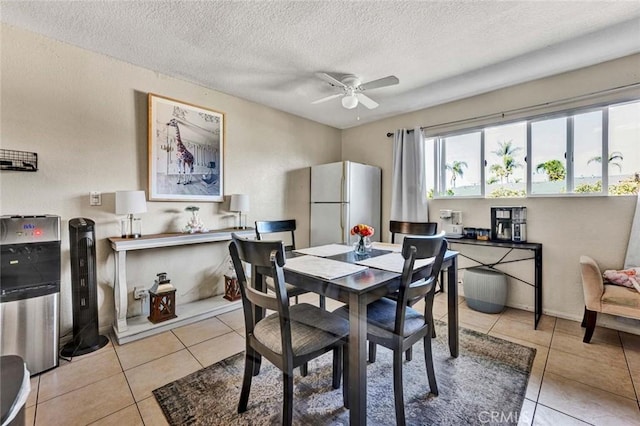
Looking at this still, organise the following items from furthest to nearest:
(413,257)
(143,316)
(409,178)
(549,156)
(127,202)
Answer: (409,178) < (549,156) < (143,316) < (127,202) < (413,257)

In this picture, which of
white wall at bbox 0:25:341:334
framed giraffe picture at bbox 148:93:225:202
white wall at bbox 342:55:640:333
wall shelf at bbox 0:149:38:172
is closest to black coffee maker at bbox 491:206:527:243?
white wall at bbox 342:55:640:333

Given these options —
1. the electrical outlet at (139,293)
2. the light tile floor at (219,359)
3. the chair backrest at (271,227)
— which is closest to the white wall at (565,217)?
the light tile floor at (219,359)

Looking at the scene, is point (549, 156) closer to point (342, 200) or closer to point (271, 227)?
point (342, 200)

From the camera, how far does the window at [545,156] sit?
8.07 feet

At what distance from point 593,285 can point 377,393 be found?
6.72 feet

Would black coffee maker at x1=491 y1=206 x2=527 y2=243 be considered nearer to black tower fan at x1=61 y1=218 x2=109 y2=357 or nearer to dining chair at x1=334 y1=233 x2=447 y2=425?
dining chair at x1=334 y1=233 x2=447 y2=425

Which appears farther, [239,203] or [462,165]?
[462,165]

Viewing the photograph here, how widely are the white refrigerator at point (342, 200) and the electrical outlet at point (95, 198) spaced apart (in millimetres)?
2525

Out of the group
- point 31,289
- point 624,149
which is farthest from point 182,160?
point 624,149

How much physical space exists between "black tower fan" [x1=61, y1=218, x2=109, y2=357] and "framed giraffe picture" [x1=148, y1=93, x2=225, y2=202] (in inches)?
25.9

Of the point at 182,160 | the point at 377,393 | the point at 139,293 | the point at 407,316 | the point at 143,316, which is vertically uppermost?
the point at 182,160

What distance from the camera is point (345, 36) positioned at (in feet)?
6.94

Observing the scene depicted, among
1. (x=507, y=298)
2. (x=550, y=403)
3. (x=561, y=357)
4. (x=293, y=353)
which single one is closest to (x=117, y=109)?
(x=293, y=353)

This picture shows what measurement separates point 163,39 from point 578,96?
381 cm
